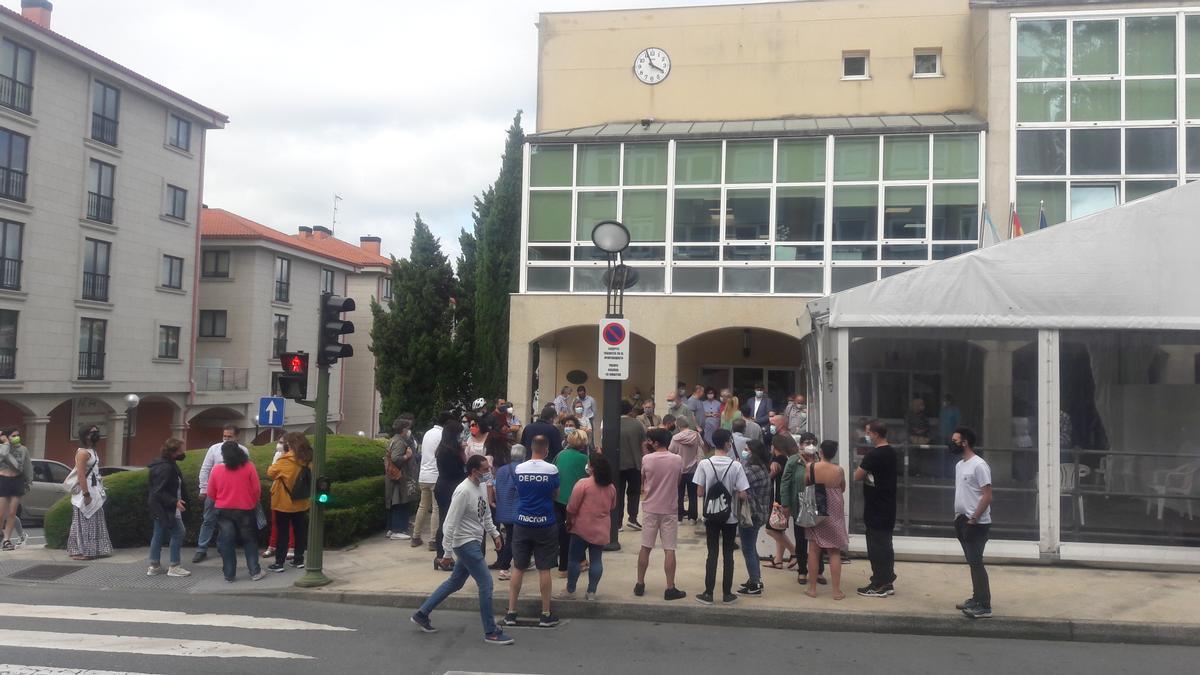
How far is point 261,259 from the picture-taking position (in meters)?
39.8

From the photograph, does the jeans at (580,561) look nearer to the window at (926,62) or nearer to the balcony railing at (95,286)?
the window at (926,62)

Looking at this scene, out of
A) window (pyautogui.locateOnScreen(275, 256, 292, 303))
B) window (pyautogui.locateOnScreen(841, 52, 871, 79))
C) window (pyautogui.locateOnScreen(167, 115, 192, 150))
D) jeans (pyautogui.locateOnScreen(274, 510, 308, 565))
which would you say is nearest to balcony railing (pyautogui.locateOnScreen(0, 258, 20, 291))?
window (pyautogui.locateOnScreen(167, 115, 192, 150))

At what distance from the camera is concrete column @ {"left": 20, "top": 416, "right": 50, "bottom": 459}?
1120 inches

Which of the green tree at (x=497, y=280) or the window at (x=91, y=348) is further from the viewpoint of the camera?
the window at (x=91, y=348)

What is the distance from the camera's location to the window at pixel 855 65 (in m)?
22.5

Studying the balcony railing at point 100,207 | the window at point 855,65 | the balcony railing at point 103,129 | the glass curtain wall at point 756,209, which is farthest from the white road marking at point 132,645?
the balcony railing at point 103,129

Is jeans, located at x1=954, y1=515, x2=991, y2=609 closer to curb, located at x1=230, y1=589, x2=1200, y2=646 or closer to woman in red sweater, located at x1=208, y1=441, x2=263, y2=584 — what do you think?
curb, located at x1=230, y1=589, x2=1200, y2=646

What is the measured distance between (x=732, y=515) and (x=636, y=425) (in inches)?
138

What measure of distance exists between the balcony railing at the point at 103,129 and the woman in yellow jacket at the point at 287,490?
26288 mm

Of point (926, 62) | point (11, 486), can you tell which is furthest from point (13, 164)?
point (926, 62)

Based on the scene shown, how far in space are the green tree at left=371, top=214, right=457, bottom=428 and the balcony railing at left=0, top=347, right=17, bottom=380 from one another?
1152 centimetres

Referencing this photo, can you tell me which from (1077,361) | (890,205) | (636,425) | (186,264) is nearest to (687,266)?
(890,205)

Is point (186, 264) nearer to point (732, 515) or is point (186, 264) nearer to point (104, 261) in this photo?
point (104, 261)

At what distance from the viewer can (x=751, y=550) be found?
362 inches
